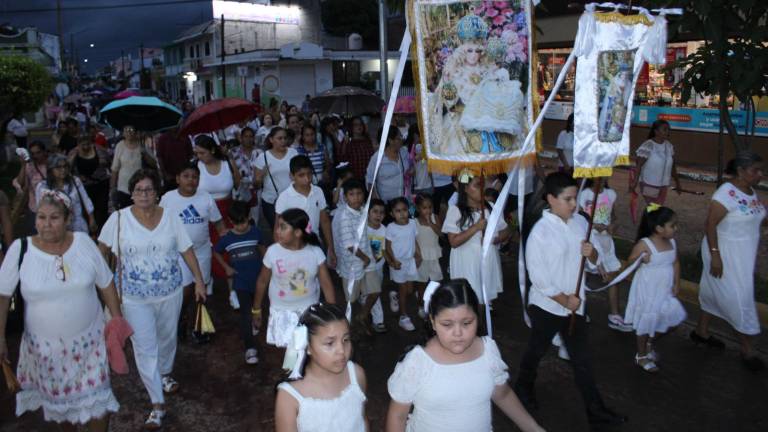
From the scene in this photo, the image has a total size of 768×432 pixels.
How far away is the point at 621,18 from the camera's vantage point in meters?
4.57

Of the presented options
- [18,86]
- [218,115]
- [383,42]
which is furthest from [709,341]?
[18,86]

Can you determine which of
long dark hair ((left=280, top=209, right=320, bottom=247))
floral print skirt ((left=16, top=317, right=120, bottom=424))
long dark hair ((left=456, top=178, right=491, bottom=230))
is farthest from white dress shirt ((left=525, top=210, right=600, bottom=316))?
A: floral print skirt ((left=16, top=317, right=120, bottom=424))

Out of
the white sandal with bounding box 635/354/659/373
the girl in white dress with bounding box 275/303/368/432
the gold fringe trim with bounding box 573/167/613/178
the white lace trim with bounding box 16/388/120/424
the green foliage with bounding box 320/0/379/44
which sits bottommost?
the white sandal with bounding box 635/354/659/373

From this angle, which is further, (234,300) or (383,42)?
(383,42)

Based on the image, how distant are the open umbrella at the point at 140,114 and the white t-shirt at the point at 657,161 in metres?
6.33

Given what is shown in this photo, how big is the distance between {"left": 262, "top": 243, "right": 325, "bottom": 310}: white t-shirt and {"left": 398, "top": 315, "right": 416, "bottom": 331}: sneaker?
192 centimetres

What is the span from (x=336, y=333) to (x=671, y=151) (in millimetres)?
7625

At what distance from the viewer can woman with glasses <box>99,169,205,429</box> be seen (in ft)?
16.8

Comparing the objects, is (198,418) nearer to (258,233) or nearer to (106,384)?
(106,384)

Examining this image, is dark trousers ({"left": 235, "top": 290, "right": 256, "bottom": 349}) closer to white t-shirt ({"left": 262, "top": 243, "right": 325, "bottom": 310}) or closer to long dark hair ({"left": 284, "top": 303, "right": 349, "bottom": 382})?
white t-shirt ({"left": 262, "top": 243, "right": 325, "bottom": 310})

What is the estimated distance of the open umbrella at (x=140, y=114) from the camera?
913cm

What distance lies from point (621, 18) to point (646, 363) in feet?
9.66

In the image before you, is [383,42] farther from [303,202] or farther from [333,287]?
[333,287]

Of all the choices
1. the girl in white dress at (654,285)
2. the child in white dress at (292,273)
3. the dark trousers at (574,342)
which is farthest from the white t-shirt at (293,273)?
the girl in white dress at (654,285)
